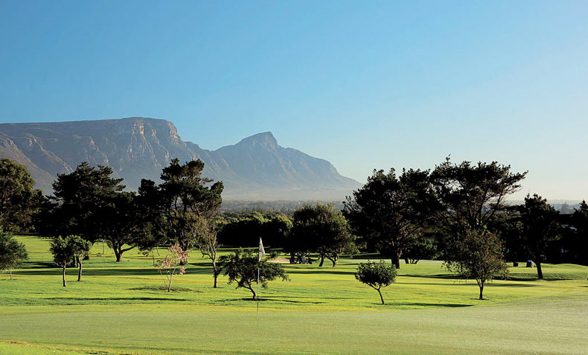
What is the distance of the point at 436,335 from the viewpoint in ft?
65.3

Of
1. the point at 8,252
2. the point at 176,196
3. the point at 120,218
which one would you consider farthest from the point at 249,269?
the point at 120,218

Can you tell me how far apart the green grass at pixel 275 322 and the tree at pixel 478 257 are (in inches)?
93.2

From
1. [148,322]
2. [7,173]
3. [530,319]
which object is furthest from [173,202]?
[530,319]

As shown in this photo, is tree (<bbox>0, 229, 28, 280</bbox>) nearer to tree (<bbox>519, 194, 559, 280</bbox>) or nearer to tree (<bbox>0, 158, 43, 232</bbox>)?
tree (<bbox>0, 158, 43, 232</bbox>)

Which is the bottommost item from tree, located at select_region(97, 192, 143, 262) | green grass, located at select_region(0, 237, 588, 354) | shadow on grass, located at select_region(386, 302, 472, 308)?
shadow on grass, located at select_region(386, 302, 472, 308)

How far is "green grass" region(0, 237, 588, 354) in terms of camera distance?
681 inches

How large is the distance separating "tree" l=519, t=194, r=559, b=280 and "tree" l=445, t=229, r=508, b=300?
81.8 feet

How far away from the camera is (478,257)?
41.0m

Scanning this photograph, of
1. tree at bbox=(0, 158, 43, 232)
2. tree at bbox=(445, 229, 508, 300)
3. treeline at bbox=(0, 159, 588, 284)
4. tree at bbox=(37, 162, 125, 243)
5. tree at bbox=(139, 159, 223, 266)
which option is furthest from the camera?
tree at bbox=(139, 159, 223, 266)

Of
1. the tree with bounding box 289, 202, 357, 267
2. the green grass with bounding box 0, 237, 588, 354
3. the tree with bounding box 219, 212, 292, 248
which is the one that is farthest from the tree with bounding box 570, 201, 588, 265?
the tree with bounding box 219, 212, 292, 248

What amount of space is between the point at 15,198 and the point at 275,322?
251 feet

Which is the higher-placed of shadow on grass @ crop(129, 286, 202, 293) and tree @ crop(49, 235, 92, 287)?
tree @ crop(49, 235, 92, 287)

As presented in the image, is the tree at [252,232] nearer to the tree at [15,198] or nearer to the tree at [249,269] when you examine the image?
the tree at [15,198]

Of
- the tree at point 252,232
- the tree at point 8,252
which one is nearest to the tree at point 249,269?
the tree at point 8,252
